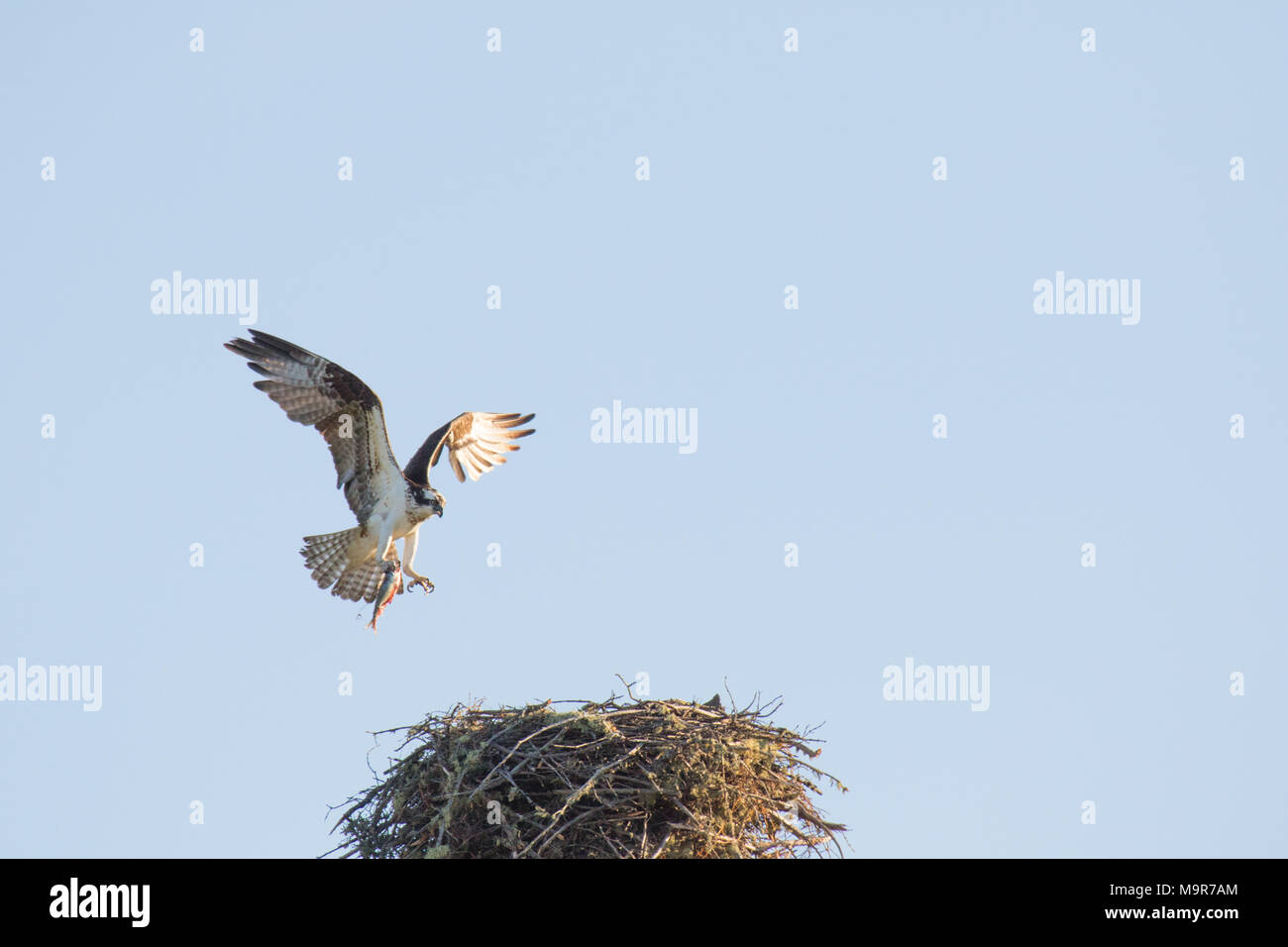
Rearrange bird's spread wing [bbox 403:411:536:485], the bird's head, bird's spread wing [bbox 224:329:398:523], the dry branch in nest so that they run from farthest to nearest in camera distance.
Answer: bird's spread wing [bbox 403:411:536:485], the bird's head, bird's spread wing [bbox 224:329:398:523], the dry branch in nest

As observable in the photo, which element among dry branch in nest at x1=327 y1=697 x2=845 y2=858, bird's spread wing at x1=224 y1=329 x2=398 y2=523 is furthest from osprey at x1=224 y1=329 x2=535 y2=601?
dry branch in nest at x1=327 y1=697 x2=845 y2=858

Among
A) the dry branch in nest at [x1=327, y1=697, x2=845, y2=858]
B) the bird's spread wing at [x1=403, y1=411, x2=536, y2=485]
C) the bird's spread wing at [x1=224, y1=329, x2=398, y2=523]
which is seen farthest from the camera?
the bird's spread wing at [x1=403, y1=411, x2=536, y2=485]

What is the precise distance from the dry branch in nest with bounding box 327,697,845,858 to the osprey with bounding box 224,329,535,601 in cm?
429

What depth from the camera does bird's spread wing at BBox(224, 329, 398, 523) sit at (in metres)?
14.1

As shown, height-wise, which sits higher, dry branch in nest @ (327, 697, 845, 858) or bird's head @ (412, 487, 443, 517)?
bird's head @ (412, 487, 443, 517)

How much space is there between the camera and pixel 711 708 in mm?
11031

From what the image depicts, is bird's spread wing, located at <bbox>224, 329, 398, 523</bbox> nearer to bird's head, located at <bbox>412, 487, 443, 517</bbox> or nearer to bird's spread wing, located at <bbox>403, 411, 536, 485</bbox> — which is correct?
bird's head, located at <bbox>412, 487, 443, 517</bbox>

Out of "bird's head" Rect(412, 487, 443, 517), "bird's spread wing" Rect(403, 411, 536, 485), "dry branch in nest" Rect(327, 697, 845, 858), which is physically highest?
"bird's spread wing" Rect(403, 411, 536, 485)

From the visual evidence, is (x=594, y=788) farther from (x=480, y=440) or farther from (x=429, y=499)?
(x=480, y=440)

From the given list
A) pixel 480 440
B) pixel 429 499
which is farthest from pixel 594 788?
pixel 480 440

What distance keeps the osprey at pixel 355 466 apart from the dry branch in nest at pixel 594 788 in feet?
14.1
